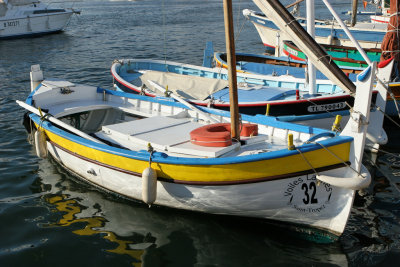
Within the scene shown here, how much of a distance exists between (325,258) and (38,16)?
4046cm

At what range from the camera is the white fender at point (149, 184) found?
355 inches

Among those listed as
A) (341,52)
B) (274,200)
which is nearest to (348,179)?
(274,200)

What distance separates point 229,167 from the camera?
8617 mm

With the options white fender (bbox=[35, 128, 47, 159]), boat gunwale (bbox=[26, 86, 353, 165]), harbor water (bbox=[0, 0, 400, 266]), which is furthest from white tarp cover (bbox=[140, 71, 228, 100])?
white fender (bbox=[35, 128, 47, 159])

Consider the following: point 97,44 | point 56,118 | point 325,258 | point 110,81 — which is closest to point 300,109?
point 325,258

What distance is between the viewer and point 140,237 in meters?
9.48

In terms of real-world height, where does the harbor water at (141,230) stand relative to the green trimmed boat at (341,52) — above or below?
below

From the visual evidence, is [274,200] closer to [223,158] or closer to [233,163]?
[233,163]

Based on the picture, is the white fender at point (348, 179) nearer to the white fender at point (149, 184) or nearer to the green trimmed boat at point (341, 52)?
the white fender at point (149, 184)

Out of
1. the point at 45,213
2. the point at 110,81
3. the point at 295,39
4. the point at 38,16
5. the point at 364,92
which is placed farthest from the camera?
the point at 38,16

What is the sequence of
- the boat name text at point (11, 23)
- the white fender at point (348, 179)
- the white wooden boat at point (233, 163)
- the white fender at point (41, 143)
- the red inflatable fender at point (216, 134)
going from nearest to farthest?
the white fender at point (348, 179) < the white wooden boat at point (233, 163) < the red inflatable fender at point (216, 134) < the white fender at point (41, 143) < the boat name text at point (11, 23)

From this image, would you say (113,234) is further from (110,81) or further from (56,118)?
(110,81)

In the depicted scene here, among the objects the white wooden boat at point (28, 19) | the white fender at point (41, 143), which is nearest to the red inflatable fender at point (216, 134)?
the white fender at point (41, 143)

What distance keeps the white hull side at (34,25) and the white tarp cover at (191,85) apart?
3032cm
